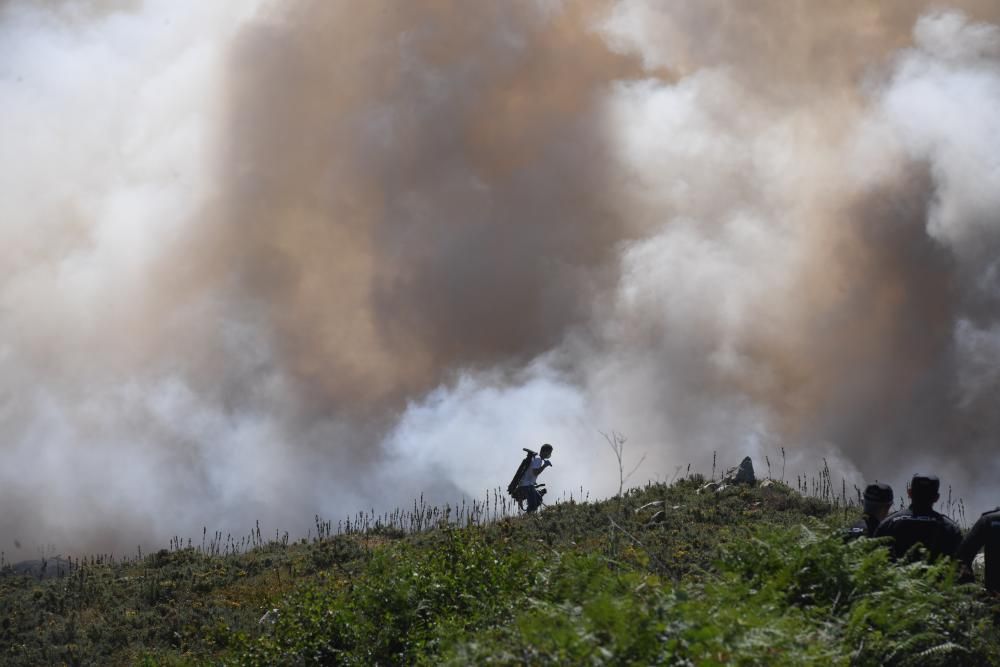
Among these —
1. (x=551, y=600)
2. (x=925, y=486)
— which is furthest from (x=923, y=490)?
(x=551, y=600)

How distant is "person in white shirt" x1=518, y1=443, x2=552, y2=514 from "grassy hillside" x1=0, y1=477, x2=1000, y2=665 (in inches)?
57.5

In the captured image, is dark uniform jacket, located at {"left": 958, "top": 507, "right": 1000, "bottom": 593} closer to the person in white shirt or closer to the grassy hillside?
the grassy hillside

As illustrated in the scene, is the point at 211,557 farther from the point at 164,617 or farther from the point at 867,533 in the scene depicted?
the point at 867,533

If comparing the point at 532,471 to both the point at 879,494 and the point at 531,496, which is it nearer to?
the point at 531,496

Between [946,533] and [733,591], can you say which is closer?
[733,591]

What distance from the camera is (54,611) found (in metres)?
23.8

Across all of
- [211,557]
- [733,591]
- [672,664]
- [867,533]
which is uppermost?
[211,557]

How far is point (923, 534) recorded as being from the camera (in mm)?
11898

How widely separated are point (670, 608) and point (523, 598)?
2.63 meters

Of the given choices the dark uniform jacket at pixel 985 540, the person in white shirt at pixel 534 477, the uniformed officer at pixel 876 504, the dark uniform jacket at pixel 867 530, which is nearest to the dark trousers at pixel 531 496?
the person in white shirt at pixel 534 477

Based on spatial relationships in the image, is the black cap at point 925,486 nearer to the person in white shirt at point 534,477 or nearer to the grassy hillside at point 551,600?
the grassy hillside at point 551,600

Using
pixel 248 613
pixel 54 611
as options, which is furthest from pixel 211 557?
pixel 248 613

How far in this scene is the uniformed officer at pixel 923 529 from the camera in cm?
1189

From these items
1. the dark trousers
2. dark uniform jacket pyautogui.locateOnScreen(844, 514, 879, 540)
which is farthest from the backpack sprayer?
dark uniform jacket pyautogui.locateOnScreen(844, 514, 879, 540)
